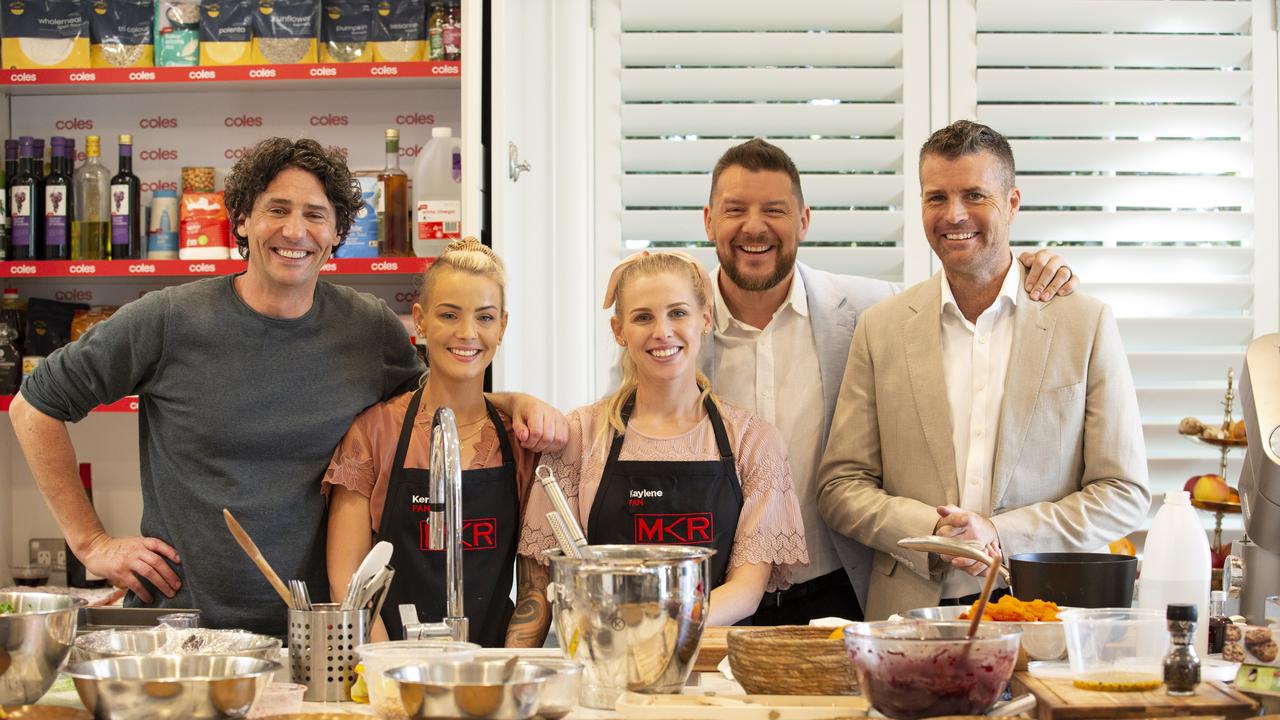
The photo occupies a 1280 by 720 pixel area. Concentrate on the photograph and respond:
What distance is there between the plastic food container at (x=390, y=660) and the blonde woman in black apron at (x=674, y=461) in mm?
692

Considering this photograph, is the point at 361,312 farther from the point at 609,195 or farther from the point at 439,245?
the point at 609,195

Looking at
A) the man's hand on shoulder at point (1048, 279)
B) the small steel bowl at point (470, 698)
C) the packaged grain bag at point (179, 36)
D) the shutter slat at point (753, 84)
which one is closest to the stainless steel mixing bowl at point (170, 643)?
the small steel bowl at point (470, 698)

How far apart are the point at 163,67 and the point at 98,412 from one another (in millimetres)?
1016

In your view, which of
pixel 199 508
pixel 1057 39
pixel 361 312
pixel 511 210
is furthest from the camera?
pixel 1057 39

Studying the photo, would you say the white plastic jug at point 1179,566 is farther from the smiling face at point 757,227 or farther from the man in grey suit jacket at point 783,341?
the smiling face at point 757,227

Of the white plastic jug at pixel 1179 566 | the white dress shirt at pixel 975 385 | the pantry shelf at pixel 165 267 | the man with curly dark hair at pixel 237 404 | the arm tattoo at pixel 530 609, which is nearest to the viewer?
the white plastic jug at pixel 1179 566

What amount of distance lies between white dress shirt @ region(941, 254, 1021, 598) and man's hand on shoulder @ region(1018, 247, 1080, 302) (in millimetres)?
37

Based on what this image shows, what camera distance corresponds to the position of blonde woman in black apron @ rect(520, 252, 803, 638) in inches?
92.5

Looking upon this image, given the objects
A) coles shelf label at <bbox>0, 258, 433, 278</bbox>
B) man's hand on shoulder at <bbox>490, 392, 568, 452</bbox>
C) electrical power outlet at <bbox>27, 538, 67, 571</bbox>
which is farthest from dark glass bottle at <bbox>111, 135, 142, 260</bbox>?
man's hand on shoulder at <bbox>490, 392, 568, 452</bbox>

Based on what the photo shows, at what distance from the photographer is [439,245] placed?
3283mm

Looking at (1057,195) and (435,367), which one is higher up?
(1057,195)

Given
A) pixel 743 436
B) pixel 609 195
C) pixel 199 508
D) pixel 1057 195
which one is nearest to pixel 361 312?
pixel 199 508

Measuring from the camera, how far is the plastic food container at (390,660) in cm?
152

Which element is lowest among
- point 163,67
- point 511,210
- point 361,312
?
point 361,312
